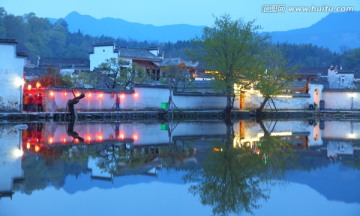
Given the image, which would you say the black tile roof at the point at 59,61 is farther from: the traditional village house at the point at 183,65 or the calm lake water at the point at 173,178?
the calm lake water at the point at 173,178

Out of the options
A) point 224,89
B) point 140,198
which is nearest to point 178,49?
point 224,89

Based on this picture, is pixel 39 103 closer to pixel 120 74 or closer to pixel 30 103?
pixel 30 103

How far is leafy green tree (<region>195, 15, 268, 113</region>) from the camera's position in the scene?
128 ft

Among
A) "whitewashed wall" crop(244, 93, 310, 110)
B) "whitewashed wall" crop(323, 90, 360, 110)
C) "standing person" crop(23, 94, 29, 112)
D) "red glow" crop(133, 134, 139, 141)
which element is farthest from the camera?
"whitewashed wall" crop(323, 90, 360, 110)

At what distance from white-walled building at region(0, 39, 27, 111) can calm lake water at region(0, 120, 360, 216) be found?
41.7 feet

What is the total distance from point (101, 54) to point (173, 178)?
4002cm

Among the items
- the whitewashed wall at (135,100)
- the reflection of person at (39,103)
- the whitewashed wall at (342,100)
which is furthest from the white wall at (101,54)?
the whitewashed wall at (342,100)

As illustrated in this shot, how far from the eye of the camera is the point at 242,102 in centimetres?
4806

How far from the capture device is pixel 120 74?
135 ft

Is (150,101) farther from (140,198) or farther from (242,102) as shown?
(140,198)

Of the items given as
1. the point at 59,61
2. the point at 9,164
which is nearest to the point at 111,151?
the point at 9,164

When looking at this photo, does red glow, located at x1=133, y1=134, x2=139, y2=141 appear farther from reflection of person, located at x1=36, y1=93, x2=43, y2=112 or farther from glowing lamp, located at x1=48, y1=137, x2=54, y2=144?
reflection of person, located at x1=36, y1=93, x2=43, y2=112

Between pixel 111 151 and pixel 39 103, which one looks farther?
pixel 39 103

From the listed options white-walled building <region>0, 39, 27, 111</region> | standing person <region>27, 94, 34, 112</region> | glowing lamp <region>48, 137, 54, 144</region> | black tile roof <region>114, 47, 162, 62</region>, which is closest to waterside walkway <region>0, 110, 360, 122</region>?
white-walled building <region>0, 39, 27, 111</region>
